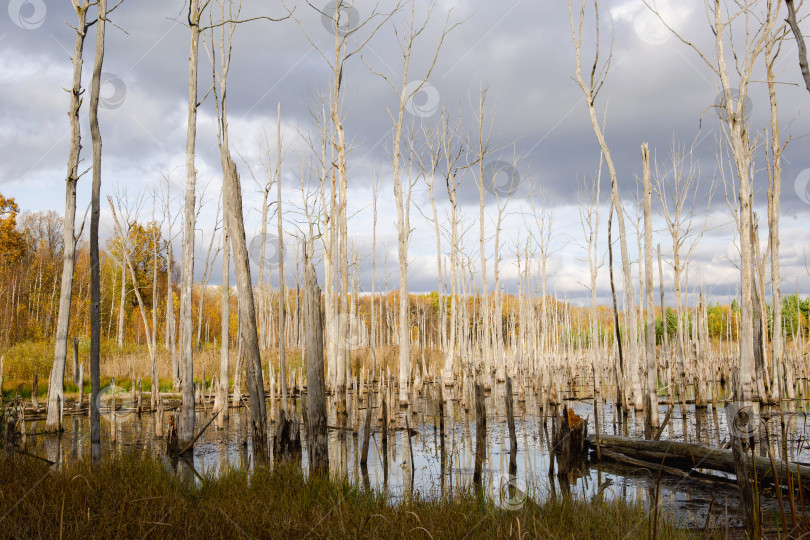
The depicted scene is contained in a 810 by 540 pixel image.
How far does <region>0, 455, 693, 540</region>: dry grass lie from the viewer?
3646 millimetres

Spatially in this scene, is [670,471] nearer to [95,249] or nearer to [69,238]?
[95,249]

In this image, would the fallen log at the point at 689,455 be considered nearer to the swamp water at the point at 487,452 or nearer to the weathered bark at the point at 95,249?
the swamp water at the point at 487,452

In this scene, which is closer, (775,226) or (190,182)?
(190,182)

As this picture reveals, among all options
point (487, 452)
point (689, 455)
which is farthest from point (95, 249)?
point (689, 455)

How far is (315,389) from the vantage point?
19.6ft

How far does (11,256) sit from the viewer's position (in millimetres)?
31359

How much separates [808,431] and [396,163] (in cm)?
1130

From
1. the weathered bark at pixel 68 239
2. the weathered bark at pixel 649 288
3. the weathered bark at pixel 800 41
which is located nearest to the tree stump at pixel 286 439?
the weathered bark at pixel 68 239

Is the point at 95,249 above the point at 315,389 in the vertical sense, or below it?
above

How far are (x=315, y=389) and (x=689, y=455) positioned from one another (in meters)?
4.94

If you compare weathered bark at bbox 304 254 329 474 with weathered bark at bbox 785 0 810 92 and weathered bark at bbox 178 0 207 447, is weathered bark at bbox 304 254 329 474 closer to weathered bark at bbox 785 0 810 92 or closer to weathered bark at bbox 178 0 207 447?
weathered bark at bbox 178 0 207 447

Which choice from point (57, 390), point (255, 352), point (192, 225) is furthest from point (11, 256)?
point (255, 352)

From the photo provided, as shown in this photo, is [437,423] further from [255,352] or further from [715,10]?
[715,10]

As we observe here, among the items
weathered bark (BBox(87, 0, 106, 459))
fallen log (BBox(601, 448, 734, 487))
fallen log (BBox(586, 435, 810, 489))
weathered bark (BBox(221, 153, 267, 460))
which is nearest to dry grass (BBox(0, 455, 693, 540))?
weathered bark (BBox(87, 0, 106, 459))
